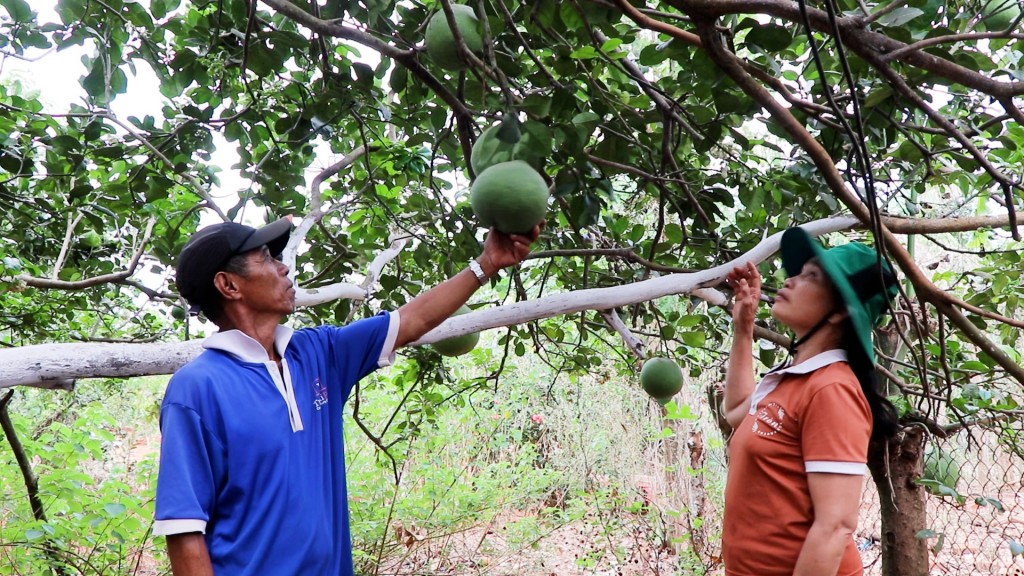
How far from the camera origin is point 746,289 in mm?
1912

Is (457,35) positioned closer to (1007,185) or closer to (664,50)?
(664,50)

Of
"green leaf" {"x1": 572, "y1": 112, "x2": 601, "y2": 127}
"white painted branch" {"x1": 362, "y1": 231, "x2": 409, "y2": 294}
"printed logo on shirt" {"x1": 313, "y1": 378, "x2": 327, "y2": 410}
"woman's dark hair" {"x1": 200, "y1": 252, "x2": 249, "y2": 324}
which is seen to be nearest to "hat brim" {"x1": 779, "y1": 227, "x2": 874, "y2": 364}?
"green leaf" {"x1": 572, "y1": 112, "x2": 601, "y2": 127}

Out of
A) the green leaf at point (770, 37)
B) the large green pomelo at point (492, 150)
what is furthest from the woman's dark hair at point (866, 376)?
the large green pomelo at point (492, 150)

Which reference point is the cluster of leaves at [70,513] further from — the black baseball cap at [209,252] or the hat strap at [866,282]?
the hat strap at [866,282]

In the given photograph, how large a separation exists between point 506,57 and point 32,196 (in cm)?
250

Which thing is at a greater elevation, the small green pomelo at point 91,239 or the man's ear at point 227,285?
the small green pomelo at point 91,239

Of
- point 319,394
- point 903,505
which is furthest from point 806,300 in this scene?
point 903,505

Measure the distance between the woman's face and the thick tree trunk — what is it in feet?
3.83

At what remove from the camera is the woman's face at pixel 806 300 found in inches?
66.9

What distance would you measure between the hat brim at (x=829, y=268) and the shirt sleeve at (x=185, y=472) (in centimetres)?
122

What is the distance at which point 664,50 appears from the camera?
1.70 meters

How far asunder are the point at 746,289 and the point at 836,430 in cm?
49

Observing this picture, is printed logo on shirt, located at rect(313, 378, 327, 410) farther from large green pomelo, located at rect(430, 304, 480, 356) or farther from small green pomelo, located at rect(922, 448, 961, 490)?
→ small green pomelo, located at rect(922, 448, 961, 490)

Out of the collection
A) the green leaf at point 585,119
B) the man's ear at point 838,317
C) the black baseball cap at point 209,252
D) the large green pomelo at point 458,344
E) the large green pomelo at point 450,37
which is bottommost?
the man's ear at point 838,317
